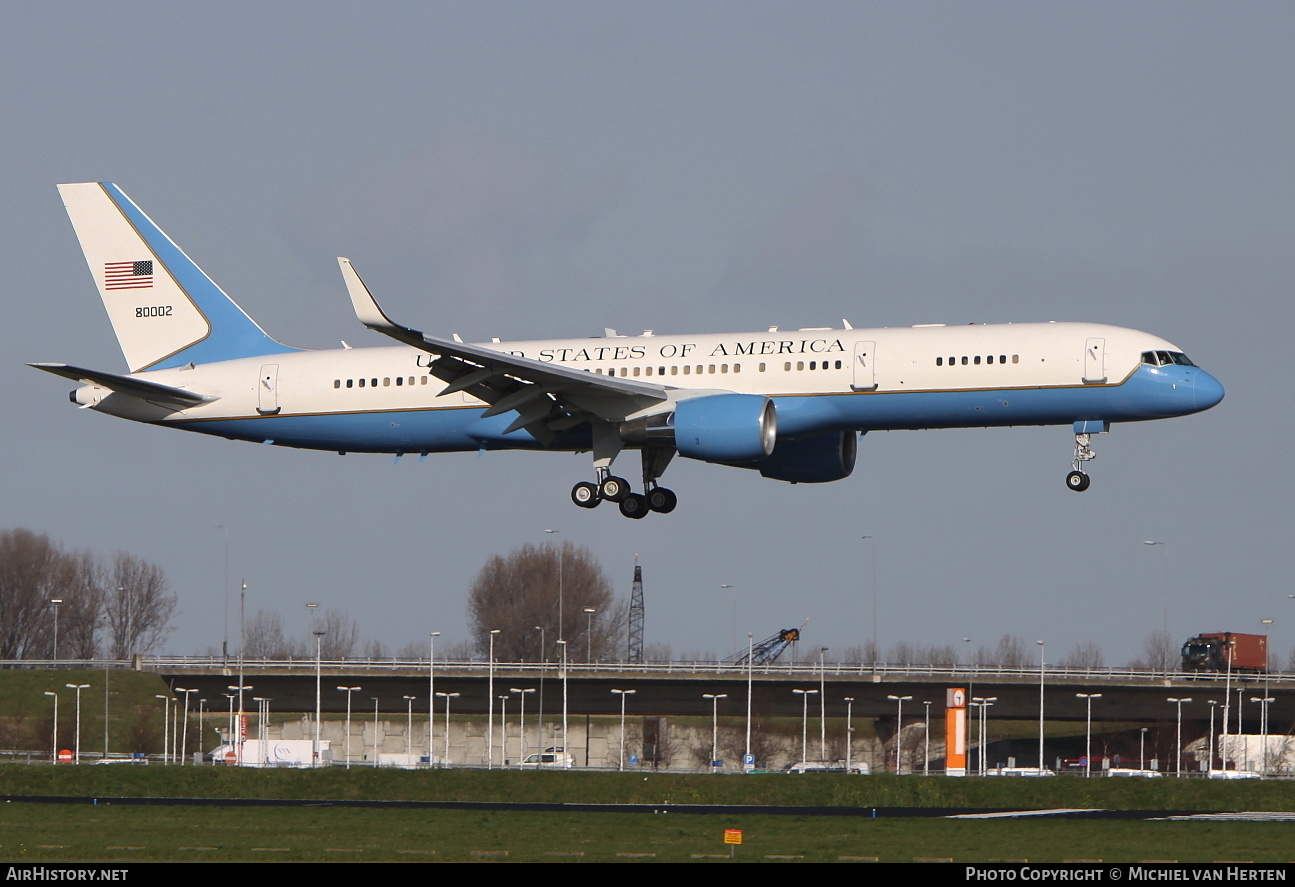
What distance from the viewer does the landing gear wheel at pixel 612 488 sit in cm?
5219

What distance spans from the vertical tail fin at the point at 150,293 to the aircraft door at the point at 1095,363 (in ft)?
82.9

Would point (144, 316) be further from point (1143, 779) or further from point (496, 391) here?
point (1143, 779)

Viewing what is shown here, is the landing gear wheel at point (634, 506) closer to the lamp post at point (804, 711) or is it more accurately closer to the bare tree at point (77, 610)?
the lamp post at point (804, 711)

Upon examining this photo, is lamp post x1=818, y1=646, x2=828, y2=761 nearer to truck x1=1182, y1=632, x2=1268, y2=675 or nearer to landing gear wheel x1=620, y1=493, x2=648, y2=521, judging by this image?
truck x1=1182, y1=632, x2=1268, y2=675

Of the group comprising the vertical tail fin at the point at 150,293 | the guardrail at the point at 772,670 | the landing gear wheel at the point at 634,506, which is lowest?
the guardrail at the point at 772,670

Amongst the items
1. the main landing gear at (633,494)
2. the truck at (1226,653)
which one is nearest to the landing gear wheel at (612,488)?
the main landing gear at (633,494)

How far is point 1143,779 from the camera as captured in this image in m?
58.1

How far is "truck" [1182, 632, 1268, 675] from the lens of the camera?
362ft

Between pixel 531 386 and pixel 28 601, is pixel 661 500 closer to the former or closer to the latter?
pixel 531 386

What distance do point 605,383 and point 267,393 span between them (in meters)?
12.4

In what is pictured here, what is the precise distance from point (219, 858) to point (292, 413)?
884 inches

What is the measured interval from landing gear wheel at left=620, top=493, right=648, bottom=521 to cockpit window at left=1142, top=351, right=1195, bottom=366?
51.4 ft

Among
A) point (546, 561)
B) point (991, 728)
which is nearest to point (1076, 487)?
point (991, 728)

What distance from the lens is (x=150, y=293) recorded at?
57.9 m
